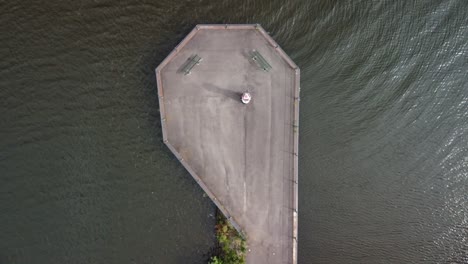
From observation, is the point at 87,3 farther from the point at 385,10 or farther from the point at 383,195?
the point at 383,195

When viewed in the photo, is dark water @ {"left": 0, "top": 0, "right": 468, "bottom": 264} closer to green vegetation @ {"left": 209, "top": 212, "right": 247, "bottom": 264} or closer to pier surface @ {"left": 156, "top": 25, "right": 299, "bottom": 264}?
green vegetation @ {"left": 209, "top": 212, "right": 247, "bottom": 264}

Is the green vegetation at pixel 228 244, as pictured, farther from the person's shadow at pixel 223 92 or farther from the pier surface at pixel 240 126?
the person's shadow at pixel 223 92

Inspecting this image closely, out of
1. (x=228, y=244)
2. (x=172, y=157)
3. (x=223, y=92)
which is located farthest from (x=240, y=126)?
(x=228, y=244)

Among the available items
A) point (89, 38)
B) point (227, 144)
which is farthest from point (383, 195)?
point (89, 38)

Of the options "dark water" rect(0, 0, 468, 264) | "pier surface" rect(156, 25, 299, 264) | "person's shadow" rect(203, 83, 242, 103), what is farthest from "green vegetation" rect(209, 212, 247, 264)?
"person's shadow" rect(203, 83, 242, 103)

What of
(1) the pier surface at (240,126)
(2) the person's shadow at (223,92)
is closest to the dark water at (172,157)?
(1) the pier surface at (240,126)

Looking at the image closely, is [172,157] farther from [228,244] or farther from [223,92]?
[228,244]
